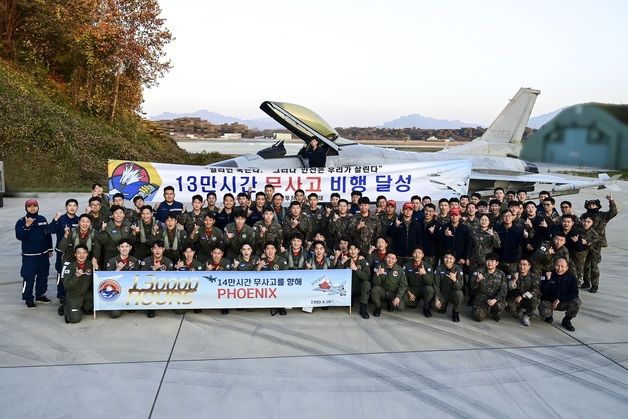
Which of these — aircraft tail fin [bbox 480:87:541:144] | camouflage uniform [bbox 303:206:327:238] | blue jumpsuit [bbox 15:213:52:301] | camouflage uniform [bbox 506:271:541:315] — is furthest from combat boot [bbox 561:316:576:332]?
aircraft tail fin [bbox 480:87:541:144]

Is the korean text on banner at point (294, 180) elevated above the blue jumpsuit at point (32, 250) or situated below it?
above

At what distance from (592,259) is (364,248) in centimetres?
423

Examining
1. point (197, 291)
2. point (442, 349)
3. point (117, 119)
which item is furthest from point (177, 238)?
point (117, 119)

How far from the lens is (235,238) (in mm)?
8445

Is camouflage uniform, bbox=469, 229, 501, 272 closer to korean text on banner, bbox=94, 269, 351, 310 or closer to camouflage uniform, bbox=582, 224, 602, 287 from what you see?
camouflage uniform, bbox=582, 224, 602, 287

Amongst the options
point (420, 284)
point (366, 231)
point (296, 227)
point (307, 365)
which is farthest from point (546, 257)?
point (307, 365)

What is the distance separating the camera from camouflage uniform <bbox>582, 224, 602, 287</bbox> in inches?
351

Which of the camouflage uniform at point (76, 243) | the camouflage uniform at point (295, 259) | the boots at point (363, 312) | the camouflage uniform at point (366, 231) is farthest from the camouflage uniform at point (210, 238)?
the boots at point (363, 312)

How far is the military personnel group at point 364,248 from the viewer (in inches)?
302

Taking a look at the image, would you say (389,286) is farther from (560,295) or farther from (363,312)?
(560,295)

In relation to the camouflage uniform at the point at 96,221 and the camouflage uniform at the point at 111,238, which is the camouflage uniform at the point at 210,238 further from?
the camouflage uniform at the point at 96,221

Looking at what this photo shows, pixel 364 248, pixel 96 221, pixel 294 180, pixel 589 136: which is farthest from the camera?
pixel 294 180

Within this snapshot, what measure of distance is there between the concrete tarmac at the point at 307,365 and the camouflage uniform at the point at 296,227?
1652 millimetres

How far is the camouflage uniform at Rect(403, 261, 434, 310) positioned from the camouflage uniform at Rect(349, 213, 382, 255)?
1.02m
